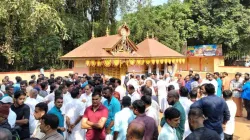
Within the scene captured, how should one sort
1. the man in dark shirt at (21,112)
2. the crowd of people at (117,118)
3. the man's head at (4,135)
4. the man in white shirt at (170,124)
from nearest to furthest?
the man's head at (4,135) → the crowd of people at (117,118) → the man in white shirt at (170,124) → the man in dark shirt at (21,112)

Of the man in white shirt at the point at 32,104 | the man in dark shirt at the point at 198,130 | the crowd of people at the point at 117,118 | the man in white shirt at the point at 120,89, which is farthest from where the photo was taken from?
the man in white shirt at the point at 120,89

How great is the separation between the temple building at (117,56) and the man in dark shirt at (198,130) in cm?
1595

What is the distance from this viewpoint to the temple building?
65.9 feet

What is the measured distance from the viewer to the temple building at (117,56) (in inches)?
790

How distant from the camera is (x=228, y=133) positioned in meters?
6.29

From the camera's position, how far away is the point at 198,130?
3.54m

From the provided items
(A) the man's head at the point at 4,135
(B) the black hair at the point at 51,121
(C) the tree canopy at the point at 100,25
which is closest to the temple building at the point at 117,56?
(C) the tree canopy at the point at 100,25

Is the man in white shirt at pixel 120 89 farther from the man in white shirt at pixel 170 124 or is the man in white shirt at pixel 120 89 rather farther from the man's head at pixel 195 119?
the man's head at pixel 195 119

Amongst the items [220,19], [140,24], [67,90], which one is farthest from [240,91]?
[220,19]

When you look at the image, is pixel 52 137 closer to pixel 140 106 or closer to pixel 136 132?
pixel 136 132

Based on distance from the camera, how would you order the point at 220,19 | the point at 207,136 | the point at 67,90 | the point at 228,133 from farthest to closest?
1. the point at 220,19
2. the point at 67,90
3. the point at 228,133
4. the point at 207,136

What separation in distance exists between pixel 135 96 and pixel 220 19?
28.5 metres

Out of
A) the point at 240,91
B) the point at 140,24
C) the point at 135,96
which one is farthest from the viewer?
the point at 140,24

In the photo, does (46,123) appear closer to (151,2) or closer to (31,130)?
(31,130)
